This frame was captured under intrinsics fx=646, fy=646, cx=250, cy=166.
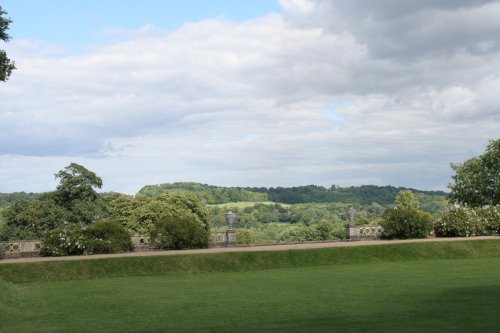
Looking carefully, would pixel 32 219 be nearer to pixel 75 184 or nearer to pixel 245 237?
pixel 75 184

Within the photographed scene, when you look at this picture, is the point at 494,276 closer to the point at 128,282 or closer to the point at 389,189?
the point at 128,282

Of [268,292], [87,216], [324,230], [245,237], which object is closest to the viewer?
[268,292]

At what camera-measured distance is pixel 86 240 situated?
3550cm

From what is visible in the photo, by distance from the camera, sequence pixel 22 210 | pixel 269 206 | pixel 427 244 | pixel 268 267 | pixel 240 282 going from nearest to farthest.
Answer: pixel 240 282 < pixel 268 267 < pixel 427 244 < pixel 22 210 < pixel 269 206

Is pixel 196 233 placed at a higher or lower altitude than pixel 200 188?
lower

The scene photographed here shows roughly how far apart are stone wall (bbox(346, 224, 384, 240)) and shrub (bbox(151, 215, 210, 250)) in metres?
10.2

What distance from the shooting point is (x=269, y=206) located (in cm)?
14350

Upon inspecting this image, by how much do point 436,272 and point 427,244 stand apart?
10.7m

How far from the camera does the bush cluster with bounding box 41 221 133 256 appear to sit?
35219mm

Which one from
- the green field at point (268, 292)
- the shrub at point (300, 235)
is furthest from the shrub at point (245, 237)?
the green field at point (268, 292)

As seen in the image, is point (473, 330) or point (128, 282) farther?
point (128, 282)

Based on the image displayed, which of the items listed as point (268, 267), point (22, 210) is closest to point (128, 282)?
point (268, 267)

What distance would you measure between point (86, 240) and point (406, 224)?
20.1 metres

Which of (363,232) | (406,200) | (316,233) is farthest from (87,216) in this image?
(406,200)
